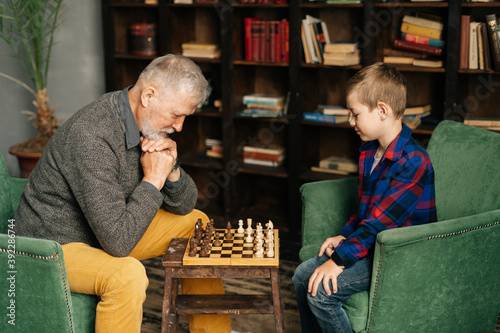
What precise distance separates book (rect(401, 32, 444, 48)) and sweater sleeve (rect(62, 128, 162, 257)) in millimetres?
1875

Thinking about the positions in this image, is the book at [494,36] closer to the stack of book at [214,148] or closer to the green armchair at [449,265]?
the green armchair at [449,265]

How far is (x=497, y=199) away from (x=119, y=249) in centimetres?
141

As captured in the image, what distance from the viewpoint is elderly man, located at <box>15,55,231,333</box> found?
74.7 inches

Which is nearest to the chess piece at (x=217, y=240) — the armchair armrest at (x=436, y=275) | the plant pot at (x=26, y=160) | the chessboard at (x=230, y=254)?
the chessboard at (x=230, y=254)

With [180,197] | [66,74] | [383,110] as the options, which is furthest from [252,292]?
[66,74]

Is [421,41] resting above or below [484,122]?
above

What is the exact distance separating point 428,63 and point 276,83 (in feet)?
3.35

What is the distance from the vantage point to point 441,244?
1.90 metres

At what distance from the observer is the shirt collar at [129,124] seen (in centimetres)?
208

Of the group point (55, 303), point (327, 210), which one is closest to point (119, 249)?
point (55, 303)

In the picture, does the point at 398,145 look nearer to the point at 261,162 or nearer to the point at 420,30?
the point at 420,30

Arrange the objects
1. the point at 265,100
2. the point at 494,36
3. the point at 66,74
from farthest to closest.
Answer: the point at 66,74, the point at 265,100, the point at 494,36

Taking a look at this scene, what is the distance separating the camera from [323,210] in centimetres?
241

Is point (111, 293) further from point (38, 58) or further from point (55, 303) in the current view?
point (38, 58)
